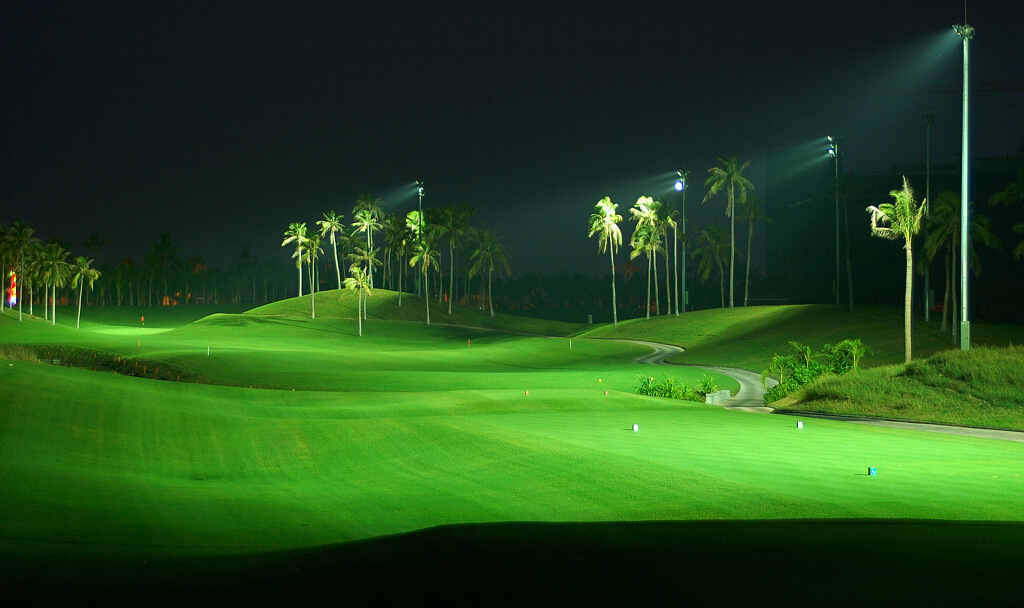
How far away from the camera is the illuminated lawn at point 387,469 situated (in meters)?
10.8

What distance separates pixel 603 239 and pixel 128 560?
90415mm

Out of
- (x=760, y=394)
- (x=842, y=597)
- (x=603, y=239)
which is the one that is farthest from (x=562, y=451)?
(x=603, y=239)

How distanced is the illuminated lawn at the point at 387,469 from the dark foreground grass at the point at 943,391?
576cm

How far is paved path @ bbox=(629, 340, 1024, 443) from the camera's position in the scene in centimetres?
2522

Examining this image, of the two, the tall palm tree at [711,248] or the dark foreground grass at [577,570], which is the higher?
the tall palm tree at [711,248]

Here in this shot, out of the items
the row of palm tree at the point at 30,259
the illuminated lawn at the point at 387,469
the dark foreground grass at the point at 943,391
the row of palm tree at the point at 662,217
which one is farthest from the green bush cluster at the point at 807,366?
the row of palm tree at the point at 30,259

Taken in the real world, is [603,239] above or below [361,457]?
above

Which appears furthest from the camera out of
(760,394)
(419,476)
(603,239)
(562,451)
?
(603,239)

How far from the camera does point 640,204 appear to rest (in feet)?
333

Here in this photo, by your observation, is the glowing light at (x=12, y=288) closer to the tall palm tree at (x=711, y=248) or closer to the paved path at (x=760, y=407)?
the paved path at (x=760, y=407)

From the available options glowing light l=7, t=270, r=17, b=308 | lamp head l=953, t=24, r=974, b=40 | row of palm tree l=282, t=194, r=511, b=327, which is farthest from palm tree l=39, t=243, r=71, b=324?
lamp head l=953, t=24, r=974, b=40

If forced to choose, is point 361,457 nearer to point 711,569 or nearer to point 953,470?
point 711,569

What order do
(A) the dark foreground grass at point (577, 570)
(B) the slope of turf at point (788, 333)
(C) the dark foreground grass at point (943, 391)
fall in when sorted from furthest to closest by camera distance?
(B) the slope of turf at point (788, 333), (C) the dark foreground grass at point (943, 391), (A) the dark foreground grass at point (577, 570)

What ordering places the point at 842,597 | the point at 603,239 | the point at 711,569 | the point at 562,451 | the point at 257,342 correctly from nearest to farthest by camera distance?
the point at 842,597 → the point at 711,569 → the point at 562,451 → the point at 257,342 → the point at 603,239
